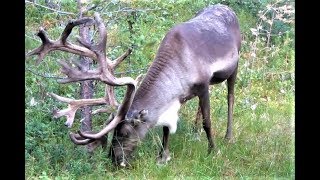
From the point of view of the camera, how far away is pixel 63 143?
10.4ft

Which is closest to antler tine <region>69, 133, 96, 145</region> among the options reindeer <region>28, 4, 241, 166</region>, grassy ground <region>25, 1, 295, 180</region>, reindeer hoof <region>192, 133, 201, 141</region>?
reindeer <region>28, 4, 241, 166</region>

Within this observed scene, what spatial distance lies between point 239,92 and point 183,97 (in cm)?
125

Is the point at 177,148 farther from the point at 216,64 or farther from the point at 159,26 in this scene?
the point at 159,26

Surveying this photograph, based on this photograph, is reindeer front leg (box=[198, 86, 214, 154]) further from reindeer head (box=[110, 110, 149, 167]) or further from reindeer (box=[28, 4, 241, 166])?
reindeer head (box=[110, 110, 149, 167])

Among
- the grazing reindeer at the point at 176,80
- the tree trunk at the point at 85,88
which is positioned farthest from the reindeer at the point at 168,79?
the tree trunk at the point at 85,88

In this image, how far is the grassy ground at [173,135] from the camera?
2898 mm

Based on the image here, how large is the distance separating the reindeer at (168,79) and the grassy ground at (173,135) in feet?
0.30

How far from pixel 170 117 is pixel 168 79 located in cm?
21

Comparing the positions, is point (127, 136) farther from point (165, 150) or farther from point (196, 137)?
point (196, 137)

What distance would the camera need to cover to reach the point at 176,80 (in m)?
3.13

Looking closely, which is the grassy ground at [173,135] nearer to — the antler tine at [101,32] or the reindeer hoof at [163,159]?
the reindeer hoof at [163,159]
